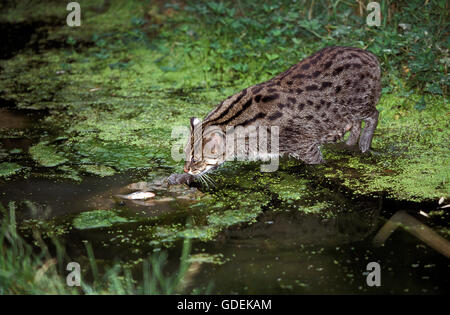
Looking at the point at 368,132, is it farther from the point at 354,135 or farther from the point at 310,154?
the point at 310,154

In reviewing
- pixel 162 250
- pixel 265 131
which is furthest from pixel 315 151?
pixel 162 250

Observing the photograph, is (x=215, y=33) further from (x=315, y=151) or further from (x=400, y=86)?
(x=315, y=151)

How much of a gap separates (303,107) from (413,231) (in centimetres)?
166

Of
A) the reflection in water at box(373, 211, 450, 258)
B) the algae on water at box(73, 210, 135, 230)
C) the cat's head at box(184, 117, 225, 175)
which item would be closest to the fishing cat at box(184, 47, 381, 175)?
the cat's head at box(184, 117, 225, 175)

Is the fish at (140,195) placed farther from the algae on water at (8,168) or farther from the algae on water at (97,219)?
the algae on water at (8,168)

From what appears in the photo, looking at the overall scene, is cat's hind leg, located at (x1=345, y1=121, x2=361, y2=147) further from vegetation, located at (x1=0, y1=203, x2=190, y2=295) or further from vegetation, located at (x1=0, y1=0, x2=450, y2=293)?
vegetation, located at (x1=0, y1=203, x2=190, y2=295)

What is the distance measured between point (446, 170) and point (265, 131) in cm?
167

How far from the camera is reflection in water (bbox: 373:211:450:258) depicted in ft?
12.5

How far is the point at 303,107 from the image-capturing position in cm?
517

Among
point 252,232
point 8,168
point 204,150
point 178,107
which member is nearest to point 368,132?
point 204,150

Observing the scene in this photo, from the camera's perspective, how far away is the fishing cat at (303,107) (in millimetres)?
5086

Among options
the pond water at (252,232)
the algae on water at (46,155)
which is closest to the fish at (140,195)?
the pond water at (252,232)
